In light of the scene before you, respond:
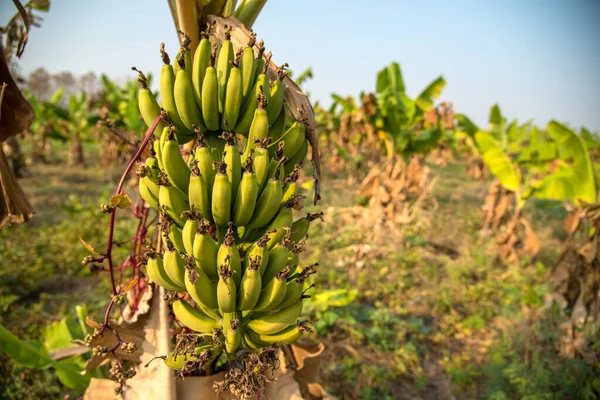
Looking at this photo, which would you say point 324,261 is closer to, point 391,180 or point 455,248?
point 391,180

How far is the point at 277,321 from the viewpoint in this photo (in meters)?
1.50

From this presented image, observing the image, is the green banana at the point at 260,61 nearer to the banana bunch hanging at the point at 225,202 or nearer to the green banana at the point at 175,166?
the banana bunch hanging at the point at 225,202

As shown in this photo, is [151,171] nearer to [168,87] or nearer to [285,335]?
[168,87]

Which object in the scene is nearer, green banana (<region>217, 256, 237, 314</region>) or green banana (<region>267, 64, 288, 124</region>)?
green banana (<region>217, 256, 237, 314</region>)

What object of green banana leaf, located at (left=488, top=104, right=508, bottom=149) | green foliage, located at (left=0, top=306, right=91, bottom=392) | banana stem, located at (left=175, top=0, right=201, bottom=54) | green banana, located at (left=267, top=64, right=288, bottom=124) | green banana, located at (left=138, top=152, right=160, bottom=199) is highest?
green banana leaf, located at (left=488, top=104, right=508, bottom=149)

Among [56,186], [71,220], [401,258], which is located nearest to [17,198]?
[401,258]

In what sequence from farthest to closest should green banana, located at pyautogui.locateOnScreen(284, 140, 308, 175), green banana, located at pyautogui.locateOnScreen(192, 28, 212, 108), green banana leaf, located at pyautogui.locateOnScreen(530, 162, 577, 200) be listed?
green banana leaf, located at pyautogui.locateOnScreen(530, 162, 577, 200) < green banana, located at pyautogui.locateOnScreen(284, 140, 308, 175) < green banana, located at pyautogui.locateOnScreen(192, 28, 212, 108)

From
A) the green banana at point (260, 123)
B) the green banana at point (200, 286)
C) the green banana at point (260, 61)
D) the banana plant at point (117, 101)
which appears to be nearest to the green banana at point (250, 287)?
the green banana at point (200, 286)

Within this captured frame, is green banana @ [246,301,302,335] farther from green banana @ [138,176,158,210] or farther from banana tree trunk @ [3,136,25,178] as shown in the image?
banana tree trunk @ [3,136,25,178]

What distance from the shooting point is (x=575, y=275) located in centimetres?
380

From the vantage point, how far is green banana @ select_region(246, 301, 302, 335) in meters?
1.49

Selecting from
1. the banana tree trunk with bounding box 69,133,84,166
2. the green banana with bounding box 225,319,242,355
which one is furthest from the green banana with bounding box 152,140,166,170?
the banana tree trunk with bounding box 69,133,84,166

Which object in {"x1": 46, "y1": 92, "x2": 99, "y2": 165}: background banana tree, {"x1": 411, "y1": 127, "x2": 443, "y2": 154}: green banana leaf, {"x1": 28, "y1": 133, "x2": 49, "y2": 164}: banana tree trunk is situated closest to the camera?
{"x1": 411, "y1": 127, "x2": 443, "y2": 154}: green banana leaf

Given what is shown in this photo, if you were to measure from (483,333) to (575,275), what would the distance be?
1.32 m
